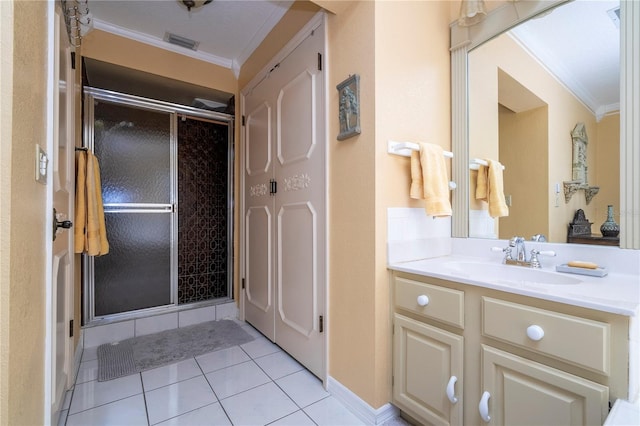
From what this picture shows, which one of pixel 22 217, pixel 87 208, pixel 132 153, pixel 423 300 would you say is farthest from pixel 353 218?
pixel 132 153

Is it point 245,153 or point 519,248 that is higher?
point 245,153

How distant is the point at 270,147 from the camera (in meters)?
2.30

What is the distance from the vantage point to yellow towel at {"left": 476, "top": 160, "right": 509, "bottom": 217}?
62.3 inches

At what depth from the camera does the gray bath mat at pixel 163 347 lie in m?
1.92

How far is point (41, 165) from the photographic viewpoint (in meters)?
0.95

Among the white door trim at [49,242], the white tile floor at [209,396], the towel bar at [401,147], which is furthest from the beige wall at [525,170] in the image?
the white door trim at [49,242]

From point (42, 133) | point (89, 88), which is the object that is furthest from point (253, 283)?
point (89, 88)

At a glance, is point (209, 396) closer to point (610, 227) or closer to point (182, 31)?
point (610, 227)

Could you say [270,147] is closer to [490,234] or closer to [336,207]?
[336,207]

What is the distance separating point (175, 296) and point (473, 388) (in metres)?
2.56

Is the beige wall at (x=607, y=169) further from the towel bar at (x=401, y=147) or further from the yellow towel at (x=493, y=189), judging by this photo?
the towel bar at (x=401, y=147)

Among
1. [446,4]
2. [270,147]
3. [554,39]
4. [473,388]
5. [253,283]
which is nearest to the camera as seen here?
[473,388]

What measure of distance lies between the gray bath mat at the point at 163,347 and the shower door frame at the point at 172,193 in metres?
0.23

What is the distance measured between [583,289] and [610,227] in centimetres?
46
